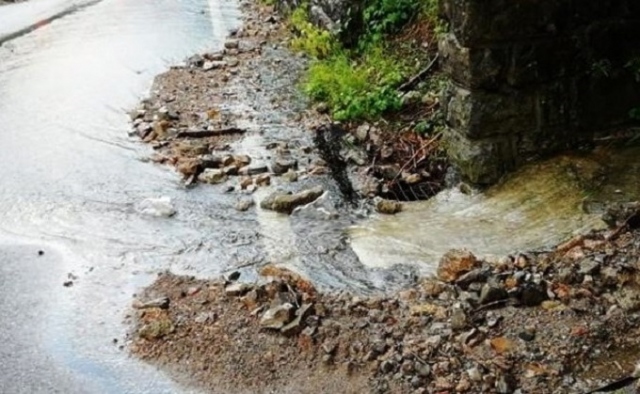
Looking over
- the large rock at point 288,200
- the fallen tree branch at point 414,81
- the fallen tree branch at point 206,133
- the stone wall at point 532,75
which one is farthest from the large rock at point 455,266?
the fallen tree branch at point 206,133

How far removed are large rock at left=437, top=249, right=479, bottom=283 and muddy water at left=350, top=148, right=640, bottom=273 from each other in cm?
17

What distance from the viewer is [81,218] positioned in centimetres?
576

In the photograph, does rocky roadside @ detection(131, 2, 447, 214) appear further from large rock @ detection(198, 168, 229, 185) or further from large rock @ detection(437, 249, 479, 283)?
large rock @ detection(437, 249, 479, 283)

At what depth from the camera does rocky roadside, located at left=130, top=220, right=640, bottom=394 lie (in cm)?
358

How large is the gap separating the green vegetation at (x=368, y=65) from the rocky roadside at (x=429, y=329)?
2936mm

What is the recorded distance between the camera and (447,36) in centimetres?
559

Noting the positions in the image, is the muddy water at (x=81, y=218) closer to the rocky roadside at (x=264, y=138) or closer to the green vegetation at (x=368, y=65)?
the rocky roadside at (x=264, y=138)

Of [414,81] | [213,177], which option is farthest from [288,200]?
[414,81]

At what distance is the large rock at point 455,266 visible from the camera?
444 centimetres

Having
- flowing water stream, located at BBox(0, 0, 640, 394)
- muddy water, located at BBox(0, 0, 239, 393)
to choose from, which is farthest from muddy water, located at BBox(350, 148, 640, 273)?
muddy water, located at BBox(0, 0, 239, 393)

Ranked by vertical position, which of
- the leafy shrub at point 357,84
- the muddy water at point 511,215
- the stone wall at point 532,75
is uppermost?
the stone wall at point 532,75

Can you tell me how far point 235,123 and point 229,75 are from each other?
1967 millimetres

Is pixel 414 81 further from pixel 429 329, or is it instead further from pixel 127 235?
pixel 429 329

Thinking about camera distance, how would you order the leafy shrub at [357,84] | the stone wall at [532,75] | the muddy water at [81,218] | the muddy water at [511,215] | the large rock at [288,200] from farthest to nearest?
the leafy shrub at [357,84] < the large rock at [288,200] < the stone wall at [532,75] < the muddy water at [511,215] < the muddy water at [81,218]
